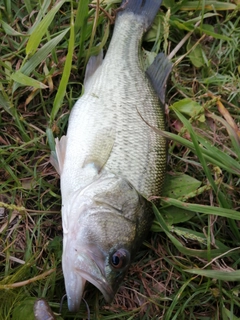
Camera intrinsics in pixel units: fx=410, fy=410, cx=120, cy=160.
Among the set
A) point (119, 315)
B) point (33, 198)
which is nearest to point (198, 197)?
point (119, 315)

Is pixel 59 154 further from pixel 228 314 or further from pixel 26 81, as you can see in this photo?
pixel 228 314

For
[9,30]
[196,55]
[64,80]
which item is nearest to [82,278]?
[64,80]

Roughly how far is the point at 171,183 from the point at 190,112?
2.10 feet

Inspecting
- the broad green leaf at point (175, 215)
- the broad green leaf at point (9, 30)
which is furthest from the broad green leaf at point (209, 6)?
the broad green leaf at point (175, 215)

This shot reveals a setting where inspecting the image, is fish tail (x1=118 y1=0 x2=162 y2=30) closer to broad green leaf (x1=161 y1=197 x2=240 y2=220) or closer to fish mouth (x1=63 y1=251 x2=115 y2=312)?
broad green leaf (x1=161 y1=197 x2=240 y2=220)

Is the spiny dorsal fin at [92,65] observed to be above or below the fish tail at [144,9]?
below

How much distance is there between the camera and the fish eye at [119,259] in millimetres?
2594

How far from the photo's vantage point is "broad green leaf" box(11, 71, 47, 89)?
3098mm

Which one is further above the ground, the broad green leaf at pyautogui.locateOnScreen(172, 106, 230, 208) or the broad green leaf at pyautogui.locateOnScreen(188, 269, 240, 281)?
the broad green leaf at pyautogui.locateOnScreen(172, 106, 230, 208)

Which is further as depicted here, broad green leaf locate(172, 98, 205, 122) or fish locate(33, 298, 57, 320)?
broad green leaf locate(172, 98, 205, 122)

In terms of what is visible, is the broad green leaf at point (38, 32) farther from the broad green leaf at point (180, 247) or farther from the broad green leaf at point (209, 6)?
the broad green leaf at point (180, 247)

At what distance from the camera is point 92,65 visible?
132 inches

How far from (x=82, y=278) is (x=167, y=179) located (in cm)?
110

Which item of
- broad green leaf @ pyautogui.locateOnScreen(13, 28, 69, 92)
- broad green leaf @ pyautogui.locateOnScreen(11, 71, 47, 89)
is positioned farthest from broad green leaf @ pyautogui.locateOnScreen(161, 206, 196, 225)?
broad green leaf @ pyautogui.locateOnScreen(13, 28, 69, 92)
